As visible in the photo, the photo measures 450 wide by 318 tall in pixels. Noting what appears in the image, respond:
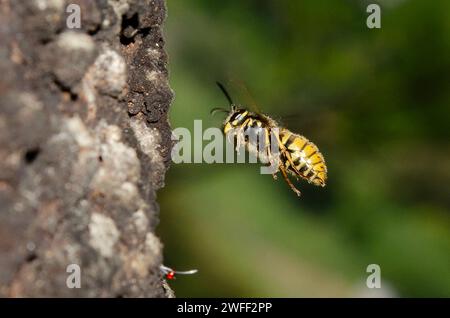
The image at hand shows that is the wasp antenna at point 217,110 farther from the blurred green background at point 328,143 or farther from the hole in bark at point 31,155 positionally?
the hole in bark at point 31,155

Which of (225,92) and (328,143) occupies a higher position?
(225,92)

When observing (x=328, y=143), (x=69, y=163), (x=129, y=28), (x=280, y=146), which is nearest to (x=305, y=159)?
(x=280, y=146)

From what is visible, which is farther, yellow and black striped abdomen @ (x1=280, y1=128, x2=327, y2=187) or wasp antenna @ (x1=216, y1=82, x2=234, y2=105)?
wasp antenna @ (x1=216, y1=82, x2=234, y2=105)

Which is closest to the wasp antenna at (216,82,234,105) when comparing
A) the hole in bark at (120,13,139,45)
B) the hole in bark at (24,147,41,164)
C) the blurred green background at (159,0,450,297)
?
the blurred green background at (159,0,450,297)

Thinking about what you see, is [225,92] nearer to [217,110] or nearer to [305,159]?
[217,110]

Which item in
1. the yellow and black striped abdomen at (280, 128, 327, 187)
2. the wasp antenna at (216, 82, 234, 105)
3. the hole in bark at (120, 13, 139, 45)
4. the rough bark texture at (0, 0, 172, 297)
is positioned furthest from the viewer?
the wasp antenna at (216, 82, 234, 105)

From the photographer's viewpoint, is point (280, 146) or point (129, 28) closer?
point (129, 28)

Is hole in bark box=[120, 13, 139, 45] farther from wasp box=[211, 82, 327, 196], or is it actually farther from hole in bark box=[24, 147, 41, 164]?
wasp box=[211, 82, 327, 196]
